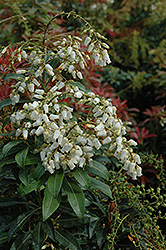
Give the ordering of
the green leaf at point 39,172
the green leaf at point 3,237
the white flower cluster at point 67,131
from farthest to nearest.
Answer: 1. the green leaf at point 3,237
2. the green leaf at point 39,172
3. the white flower cluster at point 67,131

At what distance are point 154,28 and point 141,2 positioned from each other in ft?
1.90

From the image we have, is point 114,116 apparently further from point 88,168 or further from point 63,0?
point 63,0

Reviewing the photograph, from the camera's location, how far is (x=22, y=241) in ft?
5.13

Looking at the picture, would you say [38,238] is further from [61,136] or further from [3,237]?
[61,136]

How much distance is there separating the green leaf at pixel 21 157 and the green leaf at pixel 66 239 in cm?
57

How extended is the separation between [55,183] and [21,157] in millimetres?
226

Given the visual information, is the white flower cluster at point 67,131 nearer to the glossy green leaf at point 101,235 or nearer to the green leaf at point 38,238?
the green leaf at point 38,238

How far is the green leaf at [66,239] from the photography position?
5.12ft

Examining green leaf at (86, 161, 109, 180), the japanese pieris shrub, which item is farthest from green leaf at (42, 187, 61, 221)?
green leaf at (86, 161, 109, 180)

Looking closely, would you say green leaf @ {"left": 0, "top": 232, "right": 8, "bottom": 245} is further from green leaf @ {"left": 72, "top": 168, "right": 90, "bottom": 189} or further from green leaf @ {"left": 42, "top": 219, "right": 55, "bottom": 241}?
green leaf @ {"left": 72, "top": 168, "right": 90, "bottom": 189}

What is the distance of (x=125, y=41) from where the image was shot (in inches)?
164

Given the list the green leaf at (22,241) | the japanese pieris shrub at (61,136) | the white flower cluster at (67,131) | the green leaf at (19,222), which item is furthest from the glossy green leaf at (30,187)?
the green leaf at (22,241)

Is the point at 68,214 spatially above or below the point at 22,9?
below

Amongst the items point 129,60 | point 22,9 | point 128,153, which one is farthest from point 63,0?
point 128,153
